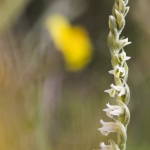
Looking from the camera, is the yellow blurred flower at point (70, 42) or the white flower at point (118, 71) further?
the yellow blurred flower at point (70, 42)

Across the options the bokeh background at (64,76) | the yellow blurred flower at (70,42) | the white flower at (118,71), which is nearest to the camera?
the white flower at (118,71)

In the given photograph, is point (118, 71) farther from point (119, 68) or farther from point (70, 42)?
point (70, 42)

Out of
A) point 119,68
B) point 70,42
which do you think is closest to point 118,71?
point 119,68

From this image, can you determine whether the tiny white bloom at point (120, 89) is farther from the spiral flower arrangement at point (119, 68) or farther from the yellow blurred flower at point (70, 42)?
the yellow blurred flower at point (70, 42)

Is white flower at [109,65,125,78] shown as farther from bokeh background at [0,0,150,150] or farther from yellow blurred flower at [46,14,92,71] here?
yellow blurred flower at [46,14,92,71]

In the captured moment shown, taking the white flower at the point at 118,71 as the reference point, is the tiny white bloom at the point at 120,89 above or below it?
below

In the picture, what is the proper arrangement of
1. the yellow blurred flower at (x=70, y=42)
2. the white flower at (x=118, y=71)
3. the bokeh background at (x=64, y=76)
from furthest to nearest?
the yellow blurred flower at (x=70, y=42), the bokeh background at (x=64, y=76), the white flower at (x=118, y=71)

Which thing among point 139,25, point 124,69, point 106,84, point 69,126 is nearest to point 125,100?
point 124,69

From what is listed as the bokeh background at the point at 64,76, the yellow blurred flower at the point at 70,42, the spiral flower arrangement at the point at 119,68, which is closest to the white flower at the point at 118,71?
the spiral flower arrangement at the point at 119,68
